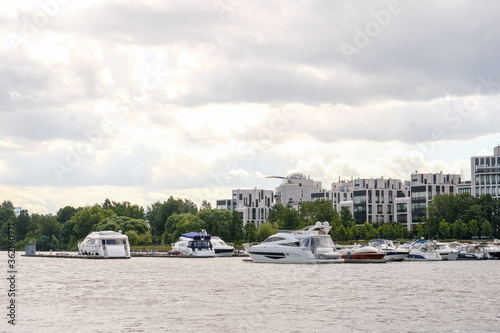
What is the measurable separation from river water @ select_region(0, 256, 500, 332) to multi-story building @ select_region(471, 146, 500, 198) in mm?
140647

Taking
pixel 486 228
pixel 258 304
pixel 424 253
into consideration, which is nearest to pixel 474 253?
pixel 424 253

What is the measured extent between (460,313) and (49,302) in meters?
22.1

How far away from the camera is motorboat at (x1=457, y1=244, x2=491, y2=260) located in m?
106

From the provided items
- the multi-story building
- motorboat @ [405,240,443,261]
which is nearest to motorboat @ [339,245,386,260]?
motorboat @ [405,240,443,261]

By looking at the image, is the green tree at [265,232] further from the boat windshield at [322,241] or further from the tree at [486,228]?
the boat windshield at [322,241]

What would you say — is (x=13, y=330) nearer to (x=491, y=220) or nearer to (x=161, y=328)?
(x=161, y=328)

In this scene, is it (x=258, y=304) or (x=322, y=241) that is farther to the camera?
(x=322, y=241)

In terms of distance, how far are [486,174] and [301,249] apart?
12429 cm

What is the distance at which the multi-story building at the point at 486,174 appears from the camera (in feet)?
643

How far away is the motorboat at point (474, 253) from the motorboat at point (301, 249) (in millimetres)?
26509

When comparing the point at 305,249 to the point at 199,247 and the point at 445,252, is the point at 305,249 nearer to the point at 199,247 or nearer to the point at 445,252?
the point at 445,252

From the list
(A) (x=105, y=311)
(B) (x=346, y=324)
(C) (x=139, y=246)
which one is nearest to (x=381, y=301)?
(B) (x=346, y=324)

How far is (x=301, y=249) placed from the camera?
285ft

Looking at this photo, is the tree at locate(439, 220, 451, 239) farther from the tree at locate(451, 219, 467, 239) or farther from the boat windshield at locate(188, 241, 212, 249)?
the boat windshield at locate(188, 241, 212, 249)
